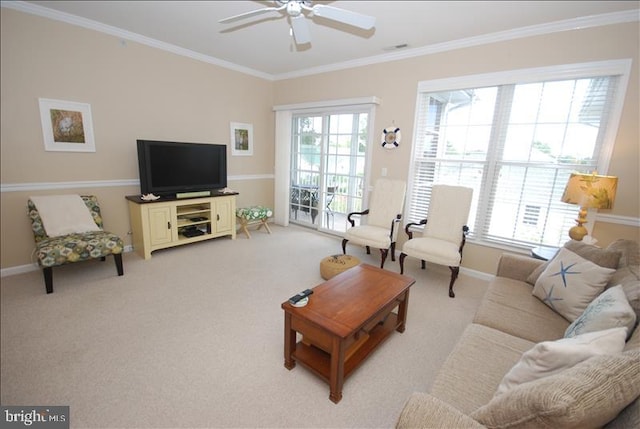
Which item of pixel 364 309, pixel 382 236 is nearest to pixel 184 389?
pixel 364 309

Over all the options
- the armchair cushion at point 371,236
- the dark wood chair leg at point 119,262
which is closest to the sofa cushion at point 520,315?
the armchair cushion at point 371,236

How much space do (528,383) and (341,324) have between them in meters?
0.92

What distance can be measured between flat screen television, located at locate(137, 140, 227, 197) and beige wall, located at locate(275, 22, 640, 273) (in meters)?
1.78

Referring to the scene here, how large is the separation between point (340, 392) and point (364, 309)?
19.4 inches

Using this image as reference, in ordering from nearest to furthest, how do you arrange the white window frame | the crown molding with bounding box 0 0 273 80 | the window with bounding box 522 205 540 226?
the crown molding with bounding box 0 0 273 80, the window with bounding box 522 205 540 226, the white window frame

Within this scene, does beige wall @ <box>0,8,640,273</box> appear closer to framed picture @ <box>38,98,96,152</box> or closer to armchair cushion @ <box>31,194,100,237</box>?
framed picture @ <box>38,98,96,152</box>

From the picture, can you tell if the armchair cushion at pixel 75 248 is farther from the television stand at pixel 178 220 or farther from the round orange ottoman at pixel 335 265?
the round orange ottoman at pixel 335 265

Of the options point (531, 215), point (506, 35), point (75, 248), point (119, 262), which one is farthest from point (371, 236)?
point (75, 248)

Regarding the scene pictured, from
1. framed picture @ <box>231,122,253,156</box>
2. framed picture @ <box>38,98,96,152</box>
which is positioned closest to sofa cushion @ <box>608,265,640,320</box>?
framed picture @ <box>231,122,253,156</box>

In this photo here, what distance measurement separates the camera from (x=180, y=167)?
12.9 ft

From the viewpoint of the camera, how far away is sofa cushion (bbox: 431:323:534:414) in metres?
1.21

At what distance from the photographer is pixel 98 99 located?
11.2ft

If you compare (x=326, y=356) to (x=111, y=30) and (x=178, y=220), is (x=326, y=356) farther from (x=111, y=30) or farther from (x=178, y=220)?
(x=111, y=30)

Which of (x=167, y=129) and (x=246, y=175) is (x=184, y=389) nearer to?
(x=167, y=129)
